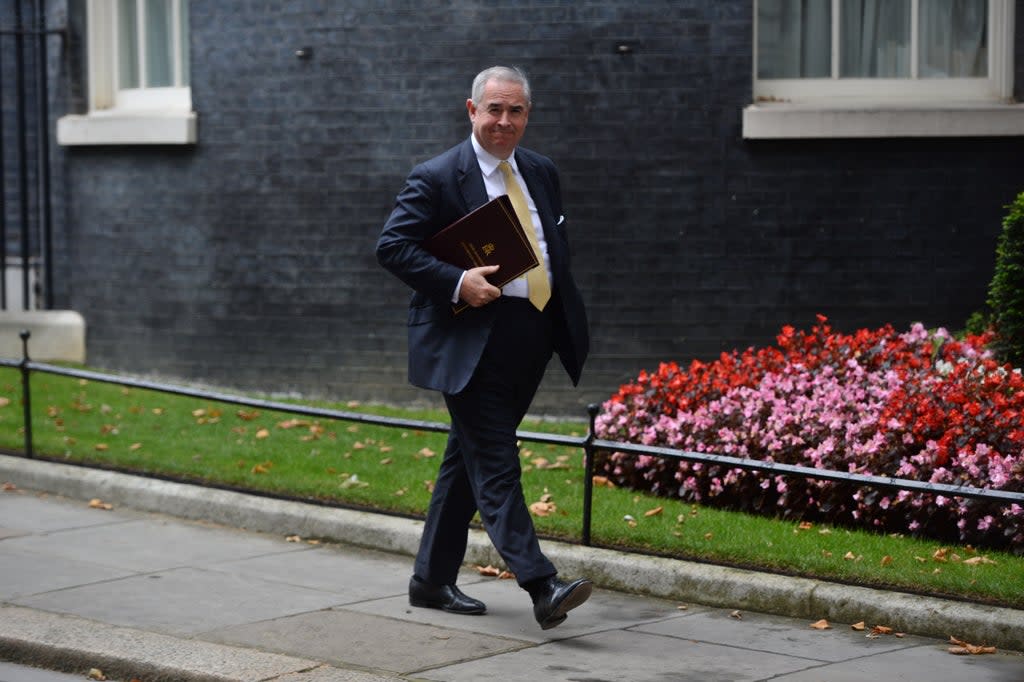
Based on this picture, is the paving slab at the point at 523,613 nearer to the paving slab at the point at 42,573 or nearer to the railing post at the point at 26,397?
the paving slab at the point at 42,573

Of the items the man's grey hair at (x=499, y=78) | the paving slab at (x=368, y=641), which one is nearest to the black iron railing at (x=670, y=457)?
the paving slab at (x=368, y=641)

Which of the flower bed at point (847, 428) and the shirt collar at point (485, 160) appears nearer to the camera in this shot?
the shirt collar at point (485, 160)

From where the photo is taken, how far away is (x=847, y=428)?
7973mm

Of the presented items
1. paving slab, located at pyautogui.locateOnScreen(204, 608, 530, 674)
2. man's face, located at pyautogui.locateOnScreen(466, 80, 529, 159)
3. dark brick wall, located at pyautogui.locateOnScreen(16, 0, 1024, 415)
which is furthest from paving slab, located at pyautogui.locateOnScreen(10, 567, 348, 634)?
dark brick wall, located at pyautogui.locateOnScreen(16, 0, 1024, 415)

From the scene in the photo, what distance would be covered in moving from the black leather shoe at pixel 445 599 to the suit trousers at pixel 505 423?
1.36 ft

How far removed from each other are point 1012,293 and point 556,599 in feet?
13.6

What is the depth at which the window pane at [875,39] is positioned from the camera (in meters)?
11.2

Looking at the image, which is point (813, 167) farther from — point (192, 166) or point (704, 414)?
point (192, 166)

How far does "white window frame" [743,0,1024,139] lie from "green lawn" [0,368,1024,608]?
2.56m

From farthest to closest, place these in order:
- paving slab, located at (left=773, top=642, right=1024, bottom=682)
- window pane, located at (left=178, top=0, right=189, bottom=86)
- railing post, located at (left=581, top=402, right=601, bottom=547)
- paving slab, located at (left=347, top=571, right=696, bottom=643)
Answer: window pane, located at (left=178, top=0, right=189, bottom=86)
railing post, located at (left=581, top=402, right=601, bottom=547)
paving slab, located at (left=347, top=571, right=696, bottom=643)
paving slab, located at (left=773, top=642, right=1024, bottom=682)

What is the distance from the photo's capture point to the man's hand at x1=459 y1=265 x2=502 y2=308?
5.98 m

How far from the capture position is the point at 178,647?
5922 millimetres

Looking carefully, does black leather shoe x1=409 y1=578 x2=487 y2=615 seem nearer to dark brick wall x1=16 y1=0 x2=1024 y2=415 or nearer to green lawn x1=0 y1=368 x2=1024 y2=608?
green lawn x1=0 y1=368 x2=1024 y2=608

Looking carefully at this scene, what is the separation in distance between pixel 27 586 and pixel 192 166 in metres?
6.00
